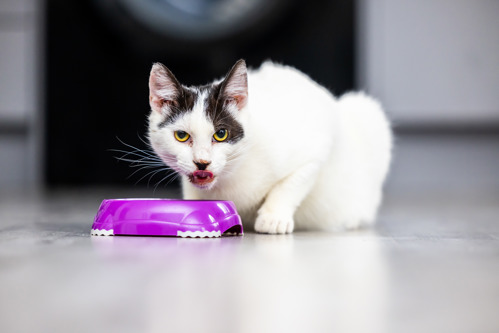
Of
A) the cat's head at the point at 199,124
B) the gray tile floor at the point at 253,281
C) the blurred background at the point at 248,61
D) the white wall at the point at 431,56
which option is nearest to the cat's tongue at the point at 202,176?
the cat's head at the point at 199,124

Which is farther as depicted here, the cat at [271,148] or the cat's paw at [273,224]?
the cat's paw at [273,224]

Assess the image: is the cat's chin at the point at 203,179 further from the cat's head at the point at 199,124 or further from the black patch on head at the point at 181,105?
the black patch on head at the point at 181,105

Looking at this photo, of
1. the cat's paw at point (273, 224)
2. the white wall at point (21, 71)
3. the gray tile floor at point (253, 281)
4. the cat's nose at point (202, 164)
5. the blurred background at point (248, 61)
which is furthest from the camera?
the white wall at point (21, 71)

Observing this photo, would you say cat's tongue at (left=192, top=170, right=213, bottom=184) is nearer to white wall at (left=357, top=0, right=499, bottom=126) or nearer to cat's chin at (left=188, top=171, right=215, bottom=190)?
cat's chin at (left=188, top=171, right=215, bottom=190)

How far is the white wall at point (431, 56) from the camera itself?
3736 millimetres

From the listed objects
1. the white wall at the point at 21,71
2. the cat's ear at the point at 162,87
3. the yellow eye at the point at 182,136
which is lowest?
the yellow eye at the point at 182,136

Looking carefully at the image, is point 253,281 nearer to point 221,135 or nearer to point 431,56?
point 221,135

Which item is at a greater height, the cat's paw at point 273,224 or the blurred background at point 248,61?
the blurred background at point 248,61

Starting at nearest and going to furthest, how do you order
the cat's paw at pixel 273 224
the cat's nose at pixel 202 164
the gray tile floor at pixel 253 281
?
1. the gray tile floor at pixel 253 281
2. the cat's nose at pixel 202 164
3. the cat's paw at pixel 273 224

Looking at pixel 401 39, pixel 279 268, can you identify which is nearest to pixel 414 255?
pixel 279 268

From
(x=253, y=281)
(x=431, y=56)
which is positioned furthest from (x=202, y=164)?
(x=431, y=56)

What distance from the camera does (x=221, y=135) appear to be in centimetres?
142

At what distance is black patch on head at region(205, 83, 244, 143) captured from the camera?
1.41 meters

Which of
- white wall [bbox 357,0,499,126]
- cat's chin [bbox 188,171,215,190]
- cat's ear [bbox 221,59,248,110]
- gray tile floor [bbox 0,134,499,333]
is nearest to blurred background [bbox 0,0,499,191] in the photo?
white wall [bbox 357,0,499,126]
